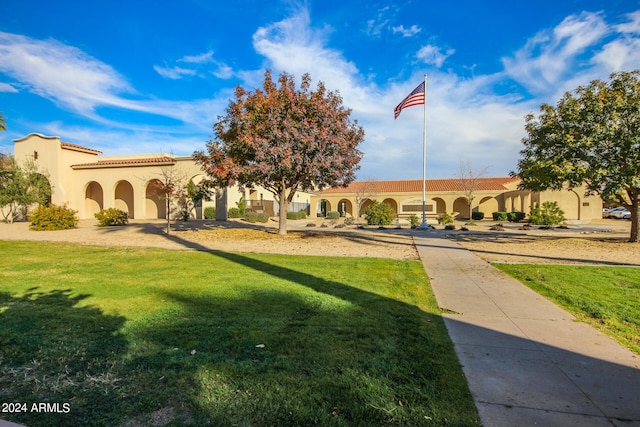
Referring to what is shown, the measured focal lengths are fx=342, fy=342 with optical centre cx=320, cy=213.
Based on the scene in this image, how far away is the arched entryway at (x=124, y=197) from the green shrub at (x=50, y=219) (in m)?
11.2

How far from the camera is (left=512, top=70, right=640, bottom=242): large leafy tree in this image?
492 inches

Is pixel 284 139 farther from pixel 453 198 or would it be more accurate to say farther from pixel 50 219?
pixel 453 198

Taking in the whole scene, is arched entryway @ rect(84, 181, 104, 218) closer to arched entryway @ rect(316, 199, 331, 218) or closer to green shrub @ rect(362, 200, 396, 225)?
green shrub @ rect(362, 200, 396, 225)

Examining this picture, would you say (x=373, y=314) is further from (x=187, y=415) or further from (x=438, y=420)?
(x=187, y=415)

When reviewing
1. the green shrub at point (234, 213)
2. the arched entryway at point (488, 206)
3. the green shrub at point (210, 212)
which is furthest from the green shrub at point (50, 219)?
the arched entryway at point (488, 206)

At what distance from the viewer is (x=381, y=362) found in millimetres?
3307

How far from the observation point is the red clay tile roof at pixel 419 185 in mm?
42556

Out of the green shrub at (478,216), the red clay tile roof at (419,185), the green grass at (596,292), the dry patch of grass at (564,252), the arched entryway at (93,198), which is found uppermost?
the red clay tile roof at (419,185)

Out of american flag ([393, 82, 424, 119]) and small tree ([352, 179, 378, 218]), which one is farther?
small tree ([352, 179, 378, 218])

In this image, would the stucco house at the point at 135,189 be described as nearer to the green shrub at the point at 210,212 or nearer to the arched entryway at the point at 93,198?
the arched entryway at the point at 93,198

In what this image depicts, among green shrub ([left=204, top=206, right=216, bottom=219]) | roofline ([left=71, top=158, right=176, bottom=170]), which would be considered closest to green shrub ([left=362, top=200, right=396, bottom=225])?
green shrub ([left=204, top=206, right=216, bottom=219])

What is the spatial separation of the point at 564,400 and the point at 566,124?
564 inches

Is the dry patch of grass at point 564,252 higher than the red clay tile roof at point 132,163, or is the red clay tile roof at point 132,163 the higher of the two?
the red clay tile roof at point 132,163

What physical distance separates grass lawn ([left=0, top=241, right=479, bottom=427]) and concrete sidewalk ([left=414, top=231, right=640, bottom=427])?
0.22 meters
